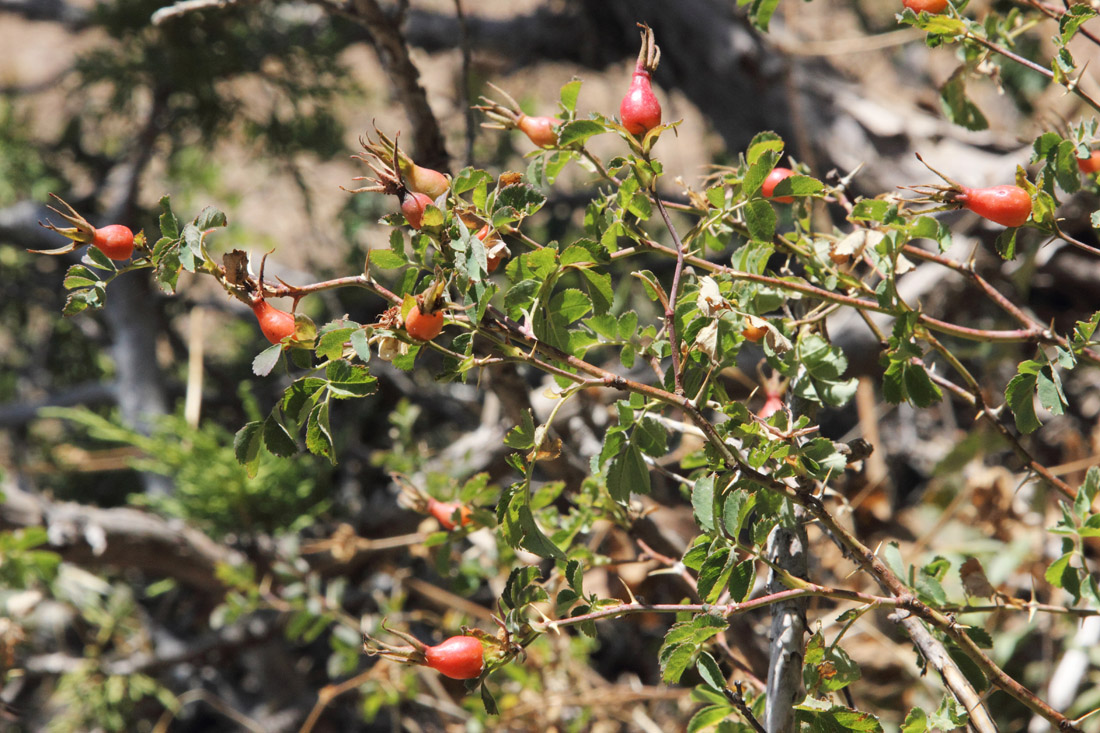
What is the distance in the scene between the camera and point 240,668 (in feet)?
6.24

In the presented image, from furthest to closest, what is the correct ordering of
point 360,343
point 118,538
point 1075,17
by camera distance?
point 118,538
point 1075,17
point 360,343

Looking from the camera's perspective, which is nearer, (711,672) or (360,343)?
(360,343)

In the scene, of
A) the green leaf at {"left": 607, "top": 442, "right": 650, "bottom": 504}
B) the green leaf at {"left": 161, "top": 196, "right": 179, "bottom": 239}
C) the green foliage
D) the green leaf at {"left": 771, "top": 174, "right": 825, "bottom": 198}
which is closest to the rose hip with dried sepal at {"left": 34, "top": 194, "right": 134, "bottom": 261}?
the green leaf at {"left": 161, "top": 196, "right": 179, "bottom": 239}

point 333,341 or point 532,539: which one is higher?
point 333,341

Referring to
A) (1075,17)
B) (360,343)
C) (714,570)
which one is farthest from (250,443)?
(1075,17)

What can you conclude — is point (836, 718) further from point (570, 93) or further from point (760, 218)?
point (570, 93)

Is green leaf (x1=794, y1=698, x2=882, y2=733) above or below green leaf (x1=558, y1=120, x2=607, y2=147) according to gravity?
below

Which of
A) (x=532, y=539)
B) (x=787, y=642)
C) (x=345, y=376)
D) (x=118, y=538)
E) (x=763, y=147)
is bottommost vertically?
(x=118, y=538)

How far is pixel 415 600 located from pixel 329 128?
1065 mm

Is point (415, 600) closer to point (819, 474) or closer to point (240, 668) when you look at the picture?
point (240, 668)

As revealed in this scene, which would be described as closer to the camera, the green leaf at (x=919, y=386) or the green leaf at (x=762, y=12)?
the green leaf at (x=919, y=386)

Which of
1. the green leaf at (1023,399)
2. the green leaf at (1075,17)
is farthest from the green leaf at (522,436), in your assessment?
the green leaf at (1075,17)

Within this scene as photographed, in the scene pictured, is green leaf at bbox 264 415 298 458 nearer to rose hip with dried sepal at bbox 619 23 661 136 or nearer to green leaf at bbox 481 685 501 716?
green leaf at bbox 481 685 501 716

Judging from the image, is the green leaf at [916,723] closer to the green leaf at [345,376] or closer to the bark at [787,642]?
the bark at [787,642]
